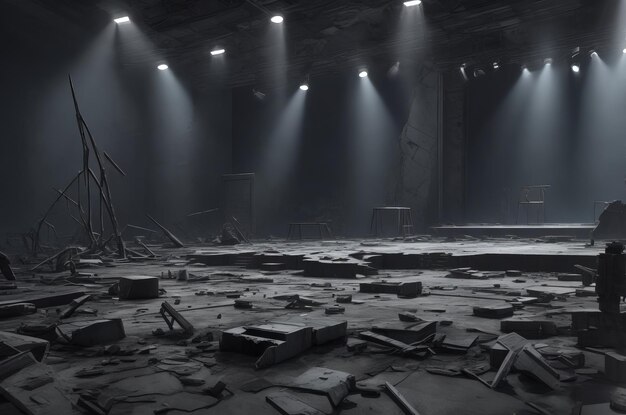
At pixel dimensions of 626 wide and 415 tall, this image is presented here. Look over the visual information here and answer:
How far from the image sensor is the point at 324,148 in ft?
64.0

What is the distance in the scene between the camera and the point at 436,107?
58.4 ft

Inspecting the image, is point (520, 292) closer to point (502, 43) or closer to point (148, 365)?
point (148, 365)

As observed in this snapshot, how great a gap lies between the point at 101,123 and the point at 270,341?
1534 cm

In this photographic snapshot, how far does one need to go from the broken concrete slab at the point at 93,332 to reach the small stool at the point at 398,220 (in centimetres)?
1296

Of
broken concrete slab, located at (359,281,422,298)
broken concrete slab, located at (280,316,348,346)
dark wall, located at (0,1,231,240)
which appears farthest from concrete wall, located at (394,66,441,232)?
broken concrete slab, located at (280,316,348,346)

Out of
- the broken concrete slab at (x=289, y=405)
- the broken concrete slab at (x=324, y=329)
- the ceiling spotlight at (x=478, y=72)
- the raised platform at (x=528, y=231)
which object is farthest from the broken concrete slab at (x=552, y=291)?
the ceiling spotlight at (x=478, y=72)

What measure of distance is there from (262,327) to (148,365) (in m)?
0.70

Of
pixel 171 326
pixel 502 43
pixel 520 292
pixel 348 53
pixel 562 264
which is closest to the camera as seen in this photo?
pixel 171 326

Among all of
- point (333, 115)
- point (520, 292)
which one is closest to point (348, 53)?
point (333, 115)

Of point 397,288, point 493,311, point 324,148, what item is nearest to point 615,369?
point 493,311

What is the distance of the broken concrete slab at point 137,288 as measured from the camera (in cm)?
505

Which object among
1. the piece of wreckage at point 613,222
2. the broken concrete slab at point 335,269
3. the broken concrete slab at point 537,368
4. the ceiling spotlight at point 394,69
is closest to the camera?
the broken concrete slab at point 537,368

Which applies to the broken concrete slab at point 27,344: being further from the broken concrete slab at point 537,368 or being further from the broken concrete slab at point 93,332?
the broken concrete slab at point 537,368

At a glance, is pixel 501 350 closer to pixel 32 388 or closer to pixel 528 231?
pixel 32 388
